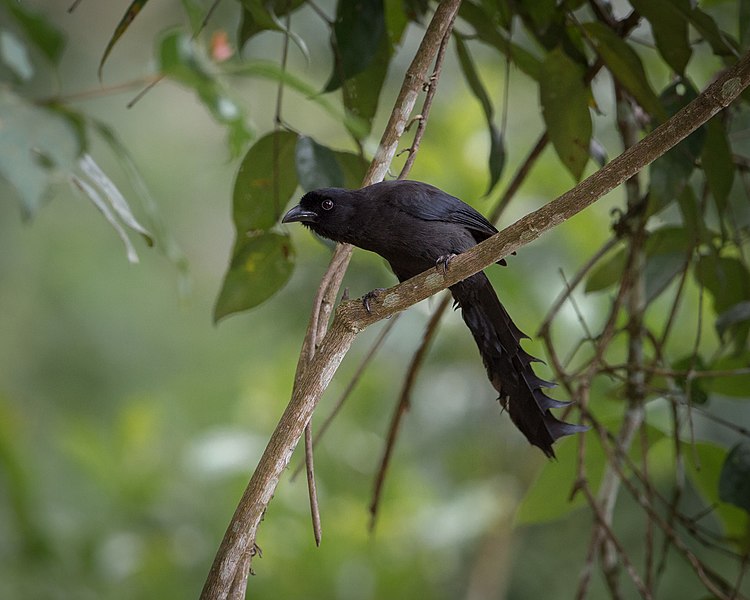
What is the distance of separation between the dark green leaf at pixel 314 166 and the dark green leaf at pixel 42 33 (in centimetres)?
50

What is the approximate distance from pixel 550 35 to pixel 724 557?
7.95 feet

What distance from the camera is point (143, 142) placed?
576cm

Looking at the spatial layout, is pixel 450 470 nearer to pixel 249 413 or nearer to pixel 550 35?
pixel 249 413

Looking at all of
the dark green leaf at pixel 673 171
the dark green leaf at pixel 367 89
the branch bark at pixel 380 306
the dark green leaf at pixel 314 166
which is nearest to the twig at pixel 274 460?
the branch bark at pixel 380 306

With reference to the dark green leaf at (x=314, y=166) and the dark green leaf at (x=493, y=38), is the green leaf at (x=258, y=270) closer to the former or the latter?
the dark green leaf at (x=314, y=166)

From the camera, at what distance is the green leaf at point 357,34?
187 centimetres

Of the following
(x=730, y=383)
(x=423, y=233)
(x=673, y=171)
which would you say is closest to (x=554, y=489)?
(x=730, y=383)

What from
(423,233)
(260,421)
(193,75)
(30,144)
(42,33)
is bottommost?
(30,144)

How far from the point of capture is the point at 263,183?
2.03m

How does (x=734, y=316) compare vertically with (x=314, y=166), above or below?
below

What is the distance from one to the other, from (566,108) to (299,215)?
66 cm

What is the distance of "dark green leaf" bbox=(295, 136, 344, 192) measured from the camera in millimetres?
1893

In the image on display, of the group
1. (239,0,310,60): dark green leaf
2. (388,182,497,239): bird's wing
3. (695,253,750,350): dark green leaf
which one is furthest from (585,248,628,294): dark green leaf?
(239,0,310,60): dark green leaf

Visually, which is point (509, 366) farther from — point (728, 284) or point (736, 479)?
point (728, 284)
